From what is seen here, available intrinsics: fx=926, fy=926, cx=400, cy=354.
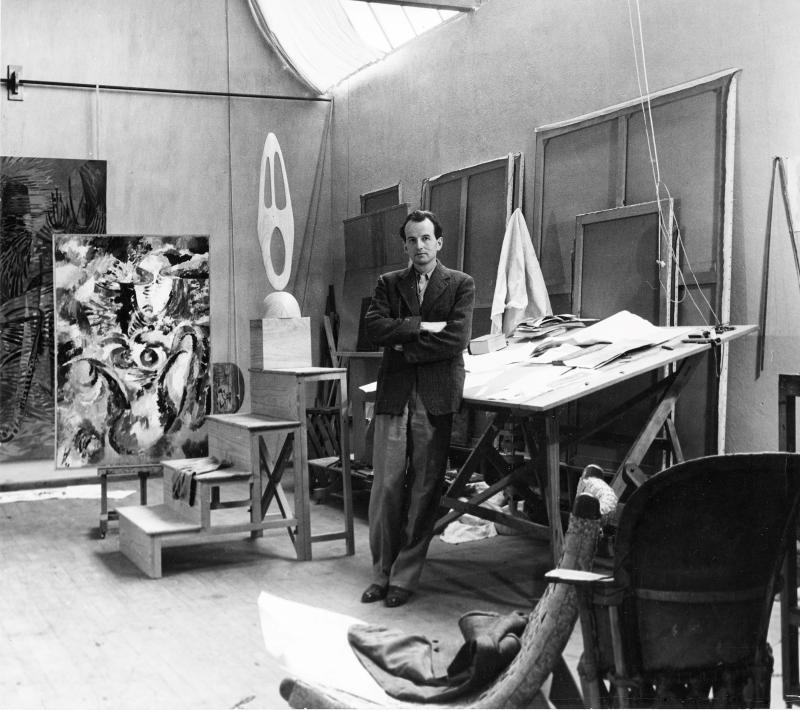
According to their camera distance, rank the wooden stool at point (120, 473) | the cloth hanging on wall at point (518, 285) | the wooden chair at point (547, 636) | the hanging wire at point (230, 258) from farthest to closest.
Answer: the hanging wire at point (230, 258) < the wooden stool at point (120, 473) < the cloth hanging on wall at point (518, 285) < the wooden chair at point (547, 636)

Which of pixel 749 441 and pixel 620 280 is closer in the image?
pixel 749 441

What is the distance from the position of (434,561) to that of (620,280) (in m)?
2.02

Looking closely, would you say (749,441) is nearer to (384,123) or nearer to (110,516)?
(110,516)

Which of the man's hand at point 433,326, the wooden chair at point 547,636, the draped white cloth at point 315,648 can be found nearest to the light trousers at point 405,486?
the man's hand at point 433,326

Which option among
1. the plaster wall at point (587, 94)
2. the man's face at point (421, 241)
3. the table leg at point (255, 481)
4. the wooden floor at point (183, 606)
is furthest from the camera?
the table leg at point (255, 481)

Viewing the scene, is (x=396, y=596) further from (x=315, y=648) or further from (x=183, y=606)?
(x=315, y=648)

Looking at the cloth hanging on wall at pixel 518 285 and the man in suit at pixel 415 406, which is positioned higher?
the cloth hanging on wall at pixel 518 285

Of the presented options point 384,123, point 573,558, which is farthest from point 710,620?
point 384,123

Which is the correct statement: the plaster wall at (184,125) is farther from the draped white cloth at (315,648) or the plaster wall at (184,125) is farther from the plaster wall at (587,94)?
the draped white cloth at (315,648)

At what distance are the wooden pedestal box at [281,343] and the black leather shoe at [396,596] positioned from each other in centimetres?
176

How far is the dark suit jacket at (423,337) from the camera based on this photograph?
4574mm

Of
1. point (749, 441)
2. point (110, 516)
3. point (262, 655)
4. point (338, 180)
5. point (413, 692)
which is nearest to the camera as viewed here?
point (413, 692)

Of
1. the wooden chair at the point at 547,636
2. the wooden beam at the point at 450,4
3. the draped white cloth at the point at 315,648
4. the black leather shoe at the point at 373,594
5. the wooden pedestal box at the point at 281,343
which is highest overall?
the wooden beam at the point at 450,4

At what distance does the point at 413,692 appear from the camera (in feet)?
8.64
